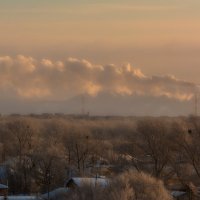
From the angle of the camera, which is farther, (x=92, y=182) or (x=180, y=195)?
(x=180, y=195)

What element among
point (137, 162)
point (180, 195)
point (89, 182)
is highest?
point (137, 162)

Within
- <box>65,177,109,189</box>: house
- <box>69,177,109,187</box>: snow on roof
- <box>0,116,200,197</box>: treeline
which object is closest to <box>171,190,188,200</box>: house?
<box>0,116,200,197</box>: treeline

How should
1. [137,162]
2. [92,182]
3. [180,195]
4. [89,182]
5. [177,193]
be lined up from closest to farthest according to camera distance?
[92,182] → [89,182] → [180,195] → [177,193] → [137,162]

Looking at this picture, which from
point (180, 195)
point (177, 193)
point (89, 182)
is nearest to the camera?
point (89, 182)

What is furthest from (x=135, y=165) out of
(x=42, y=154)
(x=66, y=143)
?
(x=66, y=143)

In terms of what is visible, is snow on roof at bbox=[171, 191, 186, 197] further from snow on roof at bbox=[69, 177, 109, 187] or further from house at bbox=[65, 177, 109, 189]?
snow on roof at bbox=[69, 177, 109, 187]

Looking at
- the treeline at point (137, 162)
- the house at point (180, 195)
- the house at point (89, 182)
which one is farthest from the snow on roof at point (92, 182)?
the house at point (180, 195)

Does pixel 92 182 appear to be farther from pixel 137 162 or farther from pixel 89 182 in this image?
pixel 137 162

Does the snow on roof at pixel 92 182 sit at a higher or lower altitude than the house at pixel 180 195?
higher

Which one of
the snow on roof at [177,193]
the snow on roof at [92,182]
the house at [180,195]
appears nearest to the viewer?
the snow on roof at [92,182]

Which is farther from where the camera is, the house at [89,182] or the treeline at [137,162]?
the treeline at [137,162]

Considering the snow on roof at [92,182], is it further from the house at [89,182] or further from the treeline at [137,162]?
the treeline at [137,162]

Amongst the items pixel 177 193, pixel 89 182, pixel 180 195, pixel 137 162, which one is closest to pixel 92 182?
pixel 89 182

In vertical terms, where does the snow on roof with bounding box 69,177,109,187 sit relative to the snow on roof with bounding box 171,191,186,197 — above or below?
above
